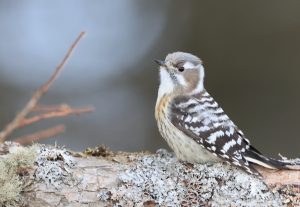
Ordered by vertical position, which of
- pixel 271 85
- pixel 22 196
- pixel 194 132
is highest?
pixel 271 85

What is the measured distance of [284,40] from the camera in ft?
21.2

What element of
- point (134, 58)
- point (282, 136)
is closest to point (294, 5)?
point (282, 136)

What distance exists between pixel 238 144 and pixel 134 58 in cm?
344

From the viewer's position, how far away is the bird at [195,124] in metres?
3.93

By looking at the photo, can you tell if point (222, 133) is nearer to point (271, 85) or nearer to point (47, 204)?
point (47, 204)

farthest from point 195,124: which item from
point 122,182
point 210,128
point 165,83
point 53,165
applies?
point 53,165

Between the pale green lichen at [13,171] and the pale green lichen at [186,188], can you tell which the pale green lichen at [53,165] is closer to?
the pale green lichen at [13,171]

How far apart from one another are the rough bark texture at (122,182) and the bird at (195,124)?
149 mm

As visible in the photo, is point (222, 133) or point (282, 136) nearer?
point (222, 133)

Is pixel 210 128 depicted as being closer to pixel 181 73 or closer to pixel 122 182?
pixel 181 73

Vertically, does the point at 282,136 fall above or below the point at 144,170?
above

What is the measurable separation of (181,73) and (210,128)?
716mm

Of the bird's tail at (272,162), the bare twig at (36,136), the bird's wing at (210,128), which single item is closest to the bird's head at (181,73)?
the bird's wing at (210,128)

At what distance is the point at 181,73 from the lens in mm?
4730
